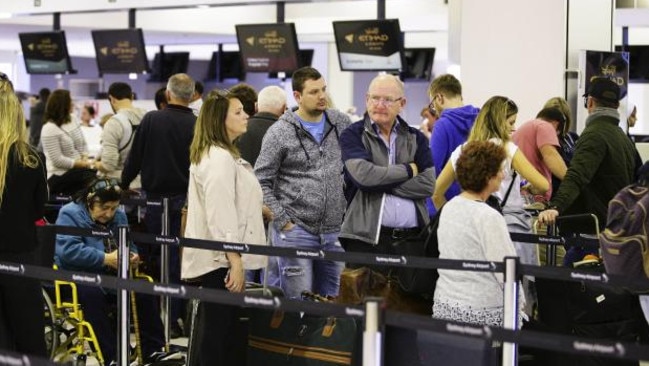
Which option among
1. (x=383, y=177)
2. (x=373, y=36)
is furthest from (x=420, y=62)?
(x=383, y=177)

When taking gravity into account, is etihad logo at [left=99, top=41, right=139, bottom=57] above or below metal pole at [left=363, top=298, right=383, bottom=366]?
above

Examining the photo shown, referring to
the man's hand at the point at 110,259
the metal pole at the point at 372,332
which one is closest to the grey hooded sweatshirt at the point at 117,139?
the man's hand at the point at 110,259

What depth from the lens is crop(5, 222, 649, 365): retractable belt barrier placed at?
3.20 m

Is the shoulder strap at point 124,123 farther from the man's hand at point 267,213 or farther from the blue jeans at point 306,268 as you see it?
the blue jeans at point 306,268

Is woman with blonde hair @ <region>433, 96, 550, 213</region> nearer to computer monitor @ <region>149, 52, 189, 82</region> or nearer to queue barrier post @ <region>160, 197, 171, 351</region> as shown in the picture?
queue barrier post @ <region>160, 197, 171, 351</region>

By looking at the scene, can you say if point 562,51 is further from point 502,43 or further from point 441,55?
point 441,55

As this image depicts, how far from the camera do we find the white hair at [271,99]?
689cm

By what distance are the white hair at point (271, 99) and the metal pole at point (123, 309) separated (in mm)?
1826

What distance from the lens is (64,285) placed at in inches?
252

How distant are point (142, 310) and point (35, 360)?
10.8 ft

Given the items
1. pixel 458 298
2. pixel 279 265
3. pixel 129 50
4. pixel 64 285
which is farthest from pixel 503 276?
pixel 129 50

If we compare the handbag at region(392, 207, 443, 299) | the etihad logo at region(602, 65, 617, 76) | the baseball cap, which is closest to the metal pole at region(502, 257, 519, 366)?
the handbag at region(392, 207, 443, 299)

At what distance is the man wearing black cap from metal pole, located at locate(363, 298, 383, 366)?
3.01 metres

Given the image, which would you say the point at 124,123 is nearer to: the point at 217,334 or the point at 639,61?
the point at 217,334
